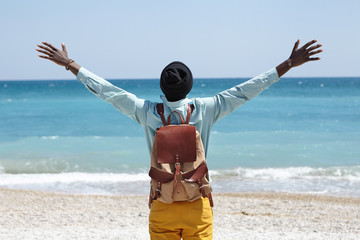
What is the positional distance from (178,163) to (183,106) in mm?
304

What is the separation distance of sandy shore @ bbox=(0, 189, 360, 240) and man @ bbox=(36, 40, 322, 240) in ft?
9.23

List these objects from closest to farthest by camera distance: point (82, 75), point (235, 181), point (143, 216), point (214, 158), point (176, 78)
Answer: point (176, 78), point (82, 75), point (143, 216), point (235, 181), point (214, 158)

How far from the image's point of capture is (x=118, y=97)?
96.3 inches

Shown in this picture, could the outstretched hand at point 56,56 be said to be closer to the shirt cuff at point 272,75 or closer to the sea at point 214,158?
the shirt cuff at point 272,75

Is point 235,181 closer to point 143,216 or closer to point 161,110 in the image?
point 143,216

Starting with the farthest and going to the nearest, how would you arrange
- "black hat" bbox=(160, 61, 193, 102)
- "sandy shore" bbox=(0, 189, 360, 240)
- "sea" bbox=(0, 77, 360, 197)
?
1. "sea" bbox=(0, 77, 360, 197)
2. "sandy shore" bbox=(0, 189, 360, 240)
3. "black hat" bbox=(160, 61, 193, 102)

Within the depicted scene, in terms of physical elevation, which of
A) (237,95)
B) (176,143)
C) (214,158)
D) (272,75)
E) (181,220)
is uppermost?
(272,75)

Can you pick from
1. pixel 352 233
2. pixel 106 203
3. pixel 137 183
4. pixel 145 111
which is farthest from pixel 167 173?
pixel 137 183

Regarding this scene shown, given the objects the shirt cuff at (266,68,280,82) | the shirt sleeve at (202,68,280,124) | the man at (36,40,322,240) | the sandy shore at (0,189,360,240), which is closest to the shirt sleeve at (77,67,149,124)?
the man at (36,40,322,240)

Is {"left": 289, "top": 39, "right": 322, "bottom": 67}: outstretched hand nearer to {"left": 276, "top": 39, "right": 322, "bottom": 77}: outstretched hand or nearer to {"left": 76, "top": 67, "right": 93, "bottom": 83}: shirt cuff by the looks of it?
{"left": 276, "top": 39, "right": 322, "bottom": 77}: outstretched hand

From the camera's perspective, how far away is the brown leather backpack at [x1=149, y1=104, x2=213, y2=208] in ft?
7.61

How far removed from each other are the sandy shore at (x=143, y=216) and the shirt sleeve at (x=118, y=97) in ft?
9.66

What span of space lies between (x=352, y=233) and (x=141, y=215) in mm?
2832

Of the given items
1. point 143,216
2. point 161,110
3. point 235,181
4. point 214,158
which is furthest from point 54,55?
point 214,158
